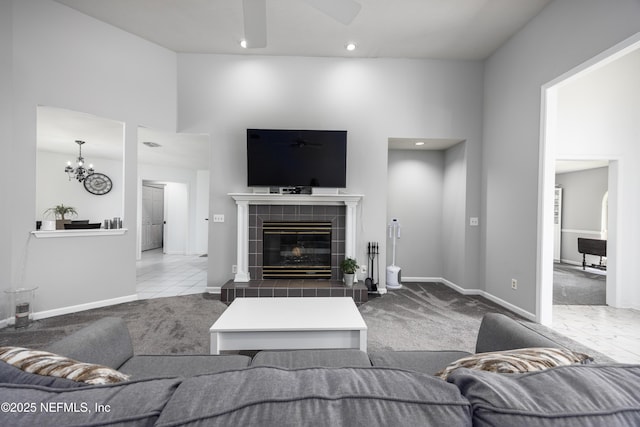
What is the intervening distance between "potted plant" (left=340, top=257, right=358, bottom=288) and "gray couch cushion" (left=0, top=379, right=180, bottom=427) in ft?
10.6

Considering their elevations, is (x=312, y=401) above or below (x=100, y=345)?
above

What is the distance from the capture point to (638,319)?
3.06 m

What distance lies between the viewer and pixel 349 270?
12.1 feet

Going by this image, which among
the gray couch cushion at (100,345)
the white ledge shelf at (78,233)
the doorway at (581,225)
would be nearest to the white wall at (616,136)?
the doorway at (581,225)

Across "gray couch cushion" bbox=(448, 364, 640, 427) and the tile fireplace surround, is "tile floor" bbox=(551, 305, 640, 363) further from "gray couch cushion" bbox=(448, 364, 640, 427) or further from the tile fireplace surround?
"gray couch cushion" bbox=(448, 364, 640, 427)

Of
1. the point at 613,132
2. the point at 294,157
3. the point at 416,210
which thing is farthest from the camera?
the point at 416,210

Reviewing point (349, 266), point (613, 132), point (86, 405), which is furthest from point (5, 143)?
point (613, 132)

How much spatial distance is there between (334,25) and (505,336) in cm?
350

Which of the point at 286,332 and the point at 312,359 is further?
the point at 286,332

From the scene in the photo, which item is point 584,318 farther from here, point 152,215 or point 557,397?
point 152,215

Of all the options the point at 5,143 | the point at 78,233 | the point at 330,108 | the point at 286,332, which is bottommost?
the point at 286,332

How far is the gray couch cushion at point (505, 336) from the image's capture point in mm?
1146

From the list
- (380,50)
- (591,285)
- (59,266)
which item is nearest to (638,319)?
(591,285)

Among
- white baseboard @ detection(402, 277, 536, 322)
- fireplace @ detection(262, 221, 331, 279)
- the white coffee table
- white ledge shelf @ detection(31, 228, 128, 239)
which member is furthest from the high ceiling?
white baseboard @ detection(402, 277, 536, 322)
